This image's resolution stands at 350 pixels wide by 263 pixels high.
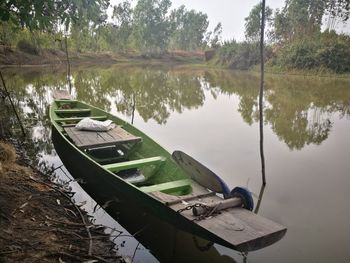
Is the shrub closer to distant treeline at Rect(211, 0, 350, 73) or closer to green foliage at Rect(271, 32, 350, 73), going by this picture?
distant treeline at Rect(211, 0, 350, 73)

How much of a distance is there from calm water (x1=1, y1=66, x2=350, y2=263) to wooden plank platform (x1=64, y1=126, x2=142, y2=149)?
→ 27.7 inches

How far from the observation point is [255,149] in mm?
7875

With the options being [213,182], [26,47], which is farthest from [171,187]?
[26,47]

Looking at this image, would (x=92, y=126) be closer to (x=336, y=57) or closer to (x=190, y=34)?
(x=336, y=57)

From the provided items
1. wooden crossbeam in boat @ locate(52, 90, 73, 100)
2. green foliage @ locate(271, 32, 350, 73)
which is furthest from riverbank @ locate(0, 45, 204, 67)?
green foliage @ locate(271, 32, 350, 73)

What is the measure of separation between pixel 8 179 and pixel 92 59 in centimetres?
4157

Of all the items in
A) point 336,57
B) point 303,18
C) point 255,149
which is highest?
point 303,18

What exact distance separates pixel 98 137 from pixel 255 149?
373cm

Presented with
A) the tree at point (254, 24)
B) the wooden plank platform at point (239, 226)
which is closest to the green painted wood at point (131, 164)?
the wooden plank platform at point (239, 226)

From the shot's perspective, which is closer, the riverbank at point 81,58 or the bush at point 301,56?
the bush at point 301,56

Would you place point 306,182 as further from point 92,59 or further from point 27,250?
point 92,59

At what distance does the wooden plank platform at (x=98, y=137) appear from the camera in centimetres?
569

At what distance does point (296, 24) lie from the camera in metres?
34.6

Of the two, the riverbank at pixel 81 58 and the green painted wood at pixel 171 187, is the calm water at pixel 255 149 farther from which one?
the riverbank at pixel 81 58
